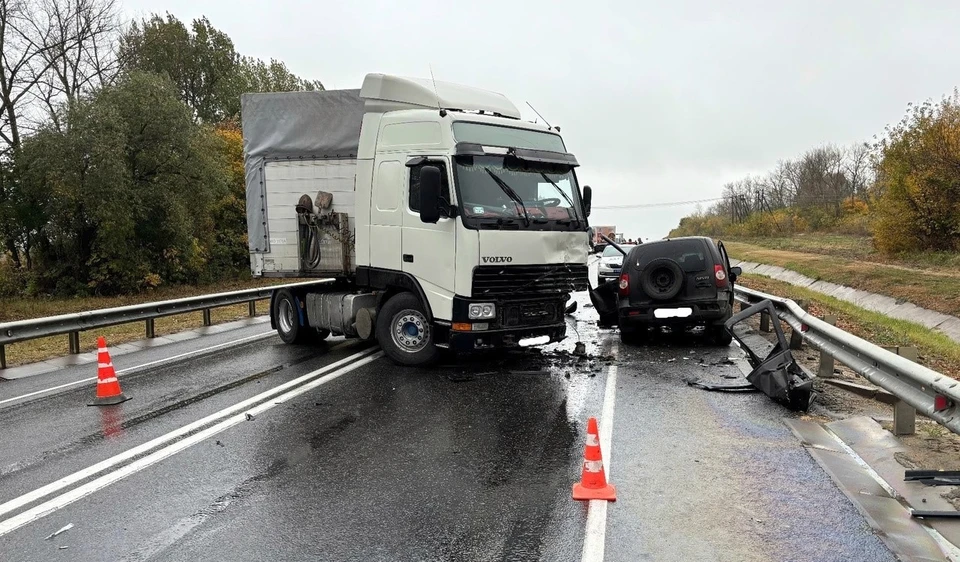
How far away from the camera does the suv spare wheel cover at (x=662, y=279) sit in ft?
33.2

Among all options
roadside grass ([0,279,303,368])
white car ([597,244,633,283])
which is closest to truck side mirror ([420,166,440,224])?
roadside grass ([0,279,303,368])

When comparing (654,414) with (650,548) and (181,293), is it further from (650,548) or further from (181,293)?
(181,293)

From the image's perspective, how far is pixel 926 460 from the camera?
504cm

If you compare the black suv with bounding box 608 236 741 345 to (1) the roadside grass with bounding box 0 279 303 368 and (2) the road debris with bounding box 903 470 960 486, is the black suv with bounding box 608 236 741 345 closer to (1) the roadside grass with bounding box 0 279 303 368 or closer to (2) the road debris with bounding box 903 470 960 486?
(2) the road debris with bounding box 903 470 960 486

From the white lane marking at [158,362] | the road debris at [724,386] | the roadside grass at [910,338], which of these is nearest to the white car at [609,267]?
the roadside grass at [910,338]

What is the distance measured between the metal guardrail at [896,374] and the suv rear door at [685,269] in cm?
217

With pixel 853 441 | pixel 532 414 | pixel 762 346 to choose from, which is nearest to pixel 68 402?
pixel 532 414

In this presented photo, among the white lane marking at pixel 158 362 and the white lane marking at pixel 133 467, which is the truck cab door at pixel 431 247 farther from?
the white lane marking at pixel 158 362

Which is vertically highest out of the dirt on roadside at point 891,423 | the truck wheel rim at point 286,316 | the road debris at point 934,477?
the truck wheel rim at point 286,316

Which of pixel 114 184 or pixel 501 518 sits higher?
pixel 114 184

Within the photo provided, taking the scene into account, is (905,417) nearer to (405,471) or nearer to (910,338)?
(405,471)

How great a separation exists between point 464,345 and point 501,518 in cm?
379

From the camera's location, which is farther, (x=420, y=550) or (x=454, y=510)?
(x=454, y=510)

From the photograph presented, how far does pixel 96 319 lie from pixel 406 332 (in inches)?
248
